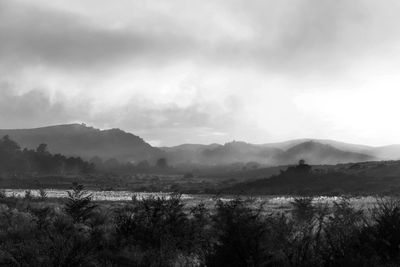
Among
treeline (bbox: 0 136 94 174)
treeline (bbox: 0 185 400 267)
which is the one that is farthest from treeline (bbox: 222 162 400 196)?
treeline (bbox: 0 136 94 174)

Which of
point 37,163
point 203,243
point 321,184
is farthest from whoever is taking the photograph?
point 37,163

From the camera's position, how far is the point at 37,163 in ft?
559

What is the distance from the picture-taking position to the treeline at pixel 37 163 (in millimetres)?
167000

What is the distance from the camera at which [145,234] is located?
53.3 feet

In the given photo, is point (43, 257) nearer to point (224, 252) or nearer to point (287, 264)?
point (224, 252)

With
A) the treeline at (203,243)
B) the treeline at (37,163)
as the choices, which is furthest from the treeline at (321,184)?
the treeline at (37,163)

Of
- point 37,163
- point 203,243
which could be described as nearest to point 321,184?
point 203,243

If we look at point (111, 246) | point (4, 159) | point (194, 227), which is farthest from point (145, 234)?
point (4, 159)

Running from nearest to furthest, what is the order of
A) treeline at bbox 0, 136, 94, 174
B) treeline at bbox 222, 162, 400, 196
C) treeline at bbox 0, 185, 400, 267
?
treeline at bbox 0, 185, 400, 267, treeline at bbox 222, 162, 400, 196, treeline at bbox 0, 136, 94, 174

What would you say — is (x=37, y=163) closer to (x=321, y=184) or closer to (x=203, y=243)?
(x=321, y=184)

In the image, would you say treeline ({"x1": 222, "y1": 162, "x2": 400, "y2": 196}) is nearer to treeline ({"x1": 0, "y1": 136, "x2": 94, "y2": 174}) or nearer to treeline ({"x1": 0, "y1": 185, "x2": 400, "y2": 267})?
treeline ({"x1": 0, "y1": 185, "x2": 400, "y2": 267})

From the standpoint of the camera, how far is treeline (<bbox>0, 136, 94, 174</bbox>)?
167m

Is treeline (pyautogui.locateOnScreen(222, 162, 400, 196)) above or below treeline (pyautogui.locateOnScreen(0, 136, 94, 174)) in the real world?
below

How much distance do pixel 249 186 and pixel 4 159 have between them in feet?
376
